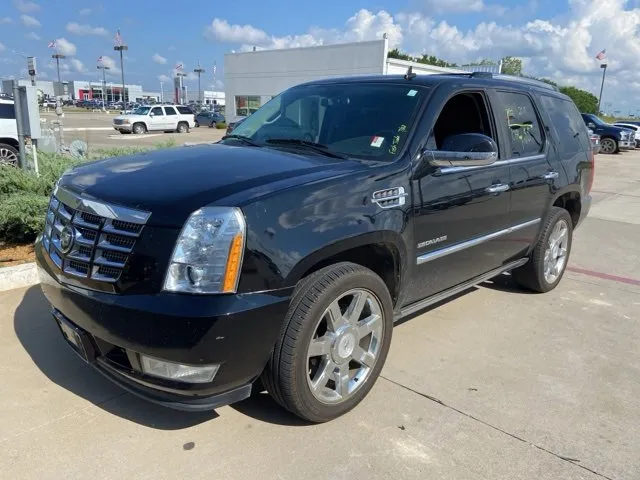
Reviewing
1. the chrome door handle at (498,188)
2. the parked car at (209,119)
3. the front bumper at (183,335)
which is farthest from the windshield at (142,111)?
the front bumper at (183,335)

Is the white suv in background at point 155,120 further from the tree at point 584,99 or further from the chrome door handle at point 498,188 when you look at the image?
the tree at point 584,99

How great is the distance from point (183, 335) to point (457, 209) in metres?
2.10

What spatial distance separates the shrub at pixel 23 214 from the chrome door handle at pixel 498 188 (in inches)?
167

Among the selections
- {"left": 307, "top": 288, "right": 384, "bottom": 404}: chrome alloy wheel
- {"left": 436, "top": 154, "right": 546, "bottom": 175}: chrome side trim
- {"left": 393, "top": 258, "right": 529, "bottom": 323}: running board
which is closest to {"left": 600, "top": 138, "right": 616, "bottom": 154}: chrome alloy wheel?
{"left": 436, "top": 154, "right": 546, "bottom": 175}: chrome side trim

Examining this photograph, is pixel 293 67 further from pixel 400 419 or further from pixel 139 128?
pixel 400 419

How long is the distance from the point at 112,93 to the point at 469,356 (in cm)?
13566

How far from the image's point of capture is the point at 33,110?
23.8 ft

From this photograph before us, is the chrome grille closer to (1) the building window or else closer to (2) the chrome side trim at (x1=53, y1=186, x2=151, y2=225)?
(2) the chrome side trim at (x1=53, y1=186, x2=151, y2=225)

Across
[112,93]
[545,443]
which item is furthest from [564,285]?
[112,93]

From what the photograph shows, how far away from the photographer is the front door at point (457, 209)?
135 inches

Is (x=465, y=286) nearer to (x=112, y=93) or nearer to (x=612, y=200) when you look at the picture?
(x=612, y=200)

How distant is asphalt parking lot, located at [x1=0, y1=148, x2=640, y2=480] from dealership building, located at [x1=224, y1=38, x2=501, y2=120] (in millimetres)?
28542

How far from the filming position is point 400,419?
122 inches

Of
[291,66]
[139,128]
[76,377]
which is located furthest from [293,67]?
[76,377]
